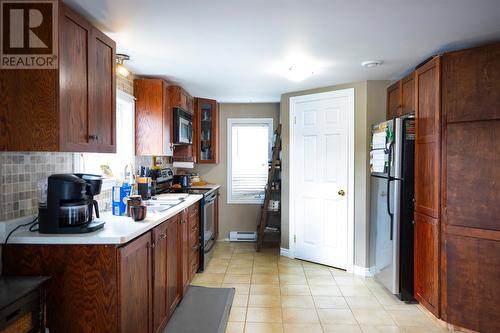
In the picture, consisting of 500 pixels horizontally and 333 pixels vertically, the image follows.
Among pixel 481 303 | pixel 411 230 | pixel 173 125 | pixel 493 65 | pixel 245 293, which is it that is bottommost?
pixel 245 293

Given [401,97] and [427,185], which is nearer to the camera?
[427,185]

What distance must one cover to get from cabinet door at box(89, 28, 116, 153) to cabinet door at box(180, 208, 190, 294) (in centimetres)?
101

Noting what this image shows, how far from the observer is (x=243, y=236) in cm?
530

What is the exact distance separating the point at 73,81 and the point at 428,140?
8.97 feet

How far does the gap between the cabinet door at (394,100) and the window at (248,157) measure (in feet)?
6.54

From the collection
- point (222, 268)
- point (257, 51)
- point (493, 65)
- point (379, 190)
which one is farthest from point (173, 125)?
point (493, 65)

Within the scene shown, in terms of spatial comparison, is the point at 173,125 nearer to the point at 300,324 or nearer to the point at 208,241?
the point at 208,241

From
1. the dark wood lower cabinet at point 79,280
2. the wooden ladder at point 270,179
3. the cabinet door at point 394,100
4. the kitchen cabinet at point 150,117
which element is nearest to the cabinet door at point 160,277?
the dark wood lower cabinet at point 79,280

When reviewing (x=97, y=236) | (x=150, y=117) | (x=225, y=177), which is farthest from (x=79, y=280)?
(x=225, y=177)

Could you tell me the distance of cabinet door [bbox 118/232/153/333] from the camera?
1766mm

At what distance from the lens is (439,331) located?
254 centimetres

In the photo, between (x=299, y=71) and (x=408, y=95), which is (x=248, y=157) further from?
(x=408, y=95)

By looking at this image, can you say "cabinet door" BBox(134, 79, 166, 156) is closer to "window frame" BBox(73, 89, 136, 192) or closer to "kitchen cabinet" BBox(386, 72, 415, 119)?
"window frame" BBox(73, 89, 136, 192)

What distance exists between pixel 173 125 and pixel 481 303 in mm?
3347
